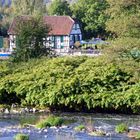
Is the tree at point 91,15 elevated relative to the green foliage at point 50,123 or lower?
elevated

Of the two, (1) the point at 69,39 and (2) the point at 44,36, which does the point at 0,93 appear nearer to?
(2) the point at 44,36

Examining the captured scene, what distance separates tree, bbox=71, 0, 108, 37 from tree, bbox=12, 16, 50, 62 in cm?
3609

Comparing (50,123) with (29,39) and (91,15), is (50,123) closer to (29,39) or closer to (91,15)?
(29,39)

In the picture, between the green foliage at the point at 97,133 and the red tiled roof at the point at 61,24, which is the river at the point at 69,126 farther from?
the red tiled roof at the point at 61,24

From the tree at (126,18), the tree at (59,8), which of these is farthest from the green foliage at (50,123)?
the tree at (59,8)

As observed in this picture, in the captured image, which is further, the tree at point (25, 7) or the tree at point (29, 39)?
the tree at point (25, 7)

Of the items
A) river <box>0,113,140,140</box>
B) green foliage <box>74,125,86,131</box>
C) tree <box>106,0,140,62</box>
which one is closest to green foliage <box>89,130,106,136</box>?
river <box>0,113,140,140</box>

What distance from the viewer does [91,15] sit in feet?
262

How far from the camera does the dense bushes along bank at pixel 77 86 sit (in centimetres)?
3212

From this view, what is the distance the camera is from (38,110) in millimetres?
33625

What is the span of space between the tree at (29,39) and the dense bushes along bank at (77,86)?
176 inches

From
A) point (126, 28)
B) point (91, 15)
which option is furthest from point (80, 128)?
point (91, 15)

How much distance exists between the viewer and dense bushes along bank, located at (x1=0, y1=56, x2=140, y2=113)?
105ft

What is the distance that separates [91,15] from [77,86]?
4701cm
